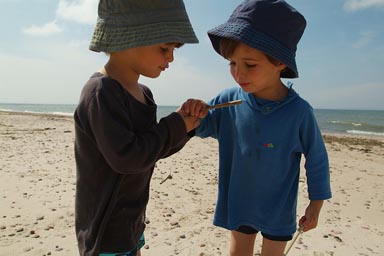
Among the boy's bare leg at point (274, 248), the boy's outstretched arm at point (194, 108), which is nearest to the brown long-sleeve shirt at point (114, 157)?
the boy's outstretched arm at point (194, 108)

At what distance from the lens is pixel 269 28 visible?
174 centimetres

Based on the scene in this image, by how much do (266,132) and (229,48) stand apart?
51 cm

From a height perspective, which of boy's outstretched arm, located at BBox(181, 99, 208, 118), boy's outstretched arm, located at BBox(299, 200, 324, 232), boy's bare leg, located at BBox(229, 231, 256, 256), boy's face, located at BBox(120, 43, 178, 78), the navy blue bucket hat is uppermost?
the navy blue bucket hat

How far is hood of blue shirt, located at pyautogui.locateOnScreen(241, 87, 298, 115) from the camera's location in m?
1.81

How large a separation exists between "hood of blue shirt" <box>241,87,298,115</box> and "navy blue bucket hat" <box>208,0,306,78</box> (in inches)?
6.0

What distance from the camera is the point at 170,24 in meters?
1.42

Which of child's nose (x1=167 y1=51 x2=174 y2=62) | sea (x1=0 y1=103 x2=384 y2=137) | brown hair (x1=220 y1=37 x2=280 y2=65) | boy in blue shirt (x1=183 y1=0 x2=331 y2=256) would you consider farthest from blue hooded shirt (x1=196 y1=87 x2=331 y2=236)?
sea (x1=0 y1=103 x2=384 y2=137)

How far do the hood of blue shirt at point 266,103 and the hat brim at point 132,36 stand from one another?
0.63m

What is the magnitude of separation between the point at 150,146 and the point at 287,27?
1019mm

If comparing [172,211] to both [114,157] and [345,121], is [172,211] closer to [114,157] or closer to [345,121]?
[114,157]

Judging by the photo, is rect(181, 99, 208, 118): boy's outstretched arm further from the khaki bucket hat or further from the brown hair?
the brown hair

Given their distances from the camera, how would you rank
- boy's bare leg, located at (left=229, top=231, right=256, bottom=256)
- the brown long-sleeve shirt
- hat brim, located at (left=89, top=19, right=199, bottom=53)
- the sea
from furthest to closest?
1. the sea
2. boy's bare leg, located at (left=229, top=231, right=256, bottom=256)
3. hat brim, located at (left=89, top=19, right=199, bottom=53)
4. the brown long-sleeve shirt

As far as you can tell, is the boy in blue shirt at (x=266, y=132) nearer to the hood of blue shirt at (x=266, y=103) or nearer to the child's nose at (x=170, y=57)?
the hood of blue shirt at (x=266, y=103)

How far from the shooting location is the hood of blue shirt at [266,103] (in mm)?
1813
